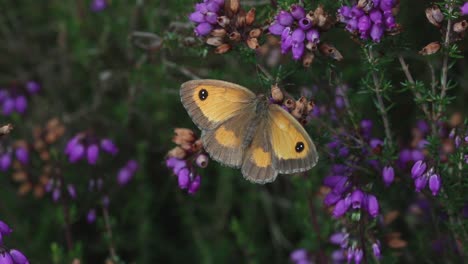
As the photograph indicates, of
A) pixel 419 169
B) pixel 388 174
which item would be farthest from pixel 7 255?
pixel 419 169

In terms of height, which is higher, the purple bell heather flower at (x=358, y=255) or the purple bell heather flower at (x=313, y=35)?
the purple bell heather flower at (x=313, y=35)

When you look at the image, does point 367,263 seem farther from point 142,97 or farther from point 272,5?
point 142,97

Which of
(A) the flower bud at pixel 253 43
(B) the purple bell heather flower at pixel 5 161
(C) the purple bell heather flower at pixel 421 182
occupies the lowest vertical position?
(B) the purple bell heather flower at pixel 5 161

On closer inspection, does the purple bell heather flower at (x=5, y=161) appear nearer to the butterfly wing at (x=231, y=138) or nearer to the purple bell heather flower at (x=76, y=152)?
the purple bell heather flower at (x=76, y=152)

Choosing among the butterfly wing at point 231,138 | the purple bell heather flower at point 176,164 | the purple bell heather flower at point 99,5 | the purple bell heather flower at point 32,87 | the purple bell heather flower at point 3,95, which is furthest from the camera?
the purple bell heather flower at point 99,5

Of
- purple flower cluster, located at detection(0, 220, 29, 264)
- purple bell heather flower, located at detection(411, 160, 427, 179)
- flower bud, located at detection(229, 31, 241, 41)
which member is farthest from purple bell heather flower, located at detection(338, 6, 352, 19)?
purple flower cluster, located at detection(0, 220, 29, 264)

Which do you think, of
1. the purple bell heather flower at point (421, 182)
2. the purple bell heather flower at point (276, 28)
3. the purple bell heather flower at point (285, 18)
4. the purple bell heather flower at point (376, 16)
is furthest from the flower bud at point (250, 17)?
the purple bell heather flower at point (421, 182)

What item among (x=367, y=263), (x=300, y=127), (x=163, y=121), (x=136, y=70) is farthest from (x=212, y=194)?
(x=300, y=127)

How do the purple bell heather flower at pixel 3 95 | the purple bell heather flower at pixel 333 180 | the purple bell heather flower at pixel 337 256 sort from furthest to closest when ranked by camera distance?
the purple bell heather flower at pixel 3 95 < the purple bell heather flower at pixel 337 256 < the purple bell heather flower at pixel 333 180

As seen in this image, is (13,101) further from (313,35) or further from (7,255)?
(313,35)
